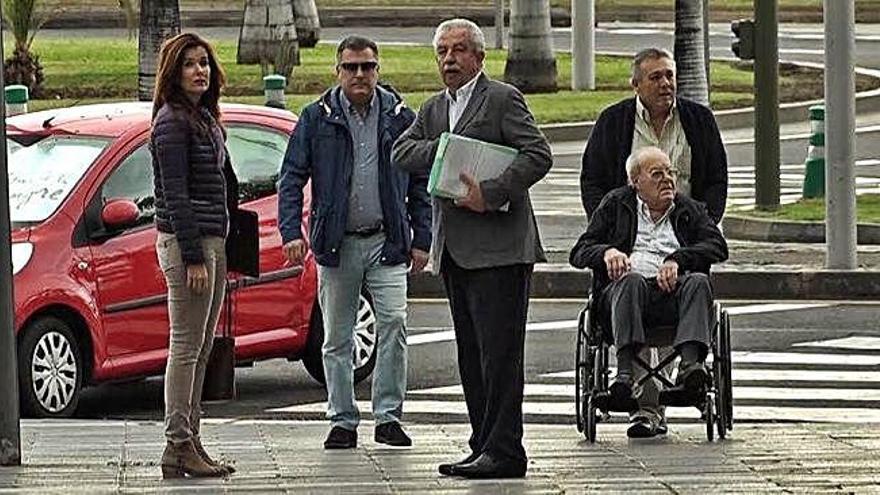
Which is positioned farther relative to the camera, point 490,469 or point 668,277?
point 668,277

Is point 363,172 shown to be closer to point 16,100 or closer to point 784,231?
point 784,231

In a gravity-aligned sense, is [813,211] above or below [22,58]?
below

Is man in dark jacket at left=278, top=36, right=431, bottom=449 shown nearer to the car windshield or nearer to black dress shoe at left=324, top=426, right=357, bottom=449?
black dress shoe at left=324, top=426, right=357, bottom=449

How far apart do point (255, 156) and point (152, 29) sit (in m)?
14.1

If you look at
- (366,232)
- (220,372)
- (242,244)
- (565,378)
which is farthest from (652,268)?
(565,378)

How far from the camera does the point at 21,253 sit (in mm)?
12688

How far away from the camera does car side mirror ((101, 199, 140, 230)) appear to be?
12.8 metres

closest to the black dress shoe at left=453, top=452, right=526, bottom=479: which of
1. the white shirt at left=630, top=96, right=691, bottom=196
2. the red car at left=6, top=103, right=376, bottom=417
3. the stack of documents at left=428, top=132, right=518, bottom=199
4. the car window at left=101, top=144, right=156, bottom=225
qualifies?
the stack of documents at left=428, top=132, right=518, bottom=199

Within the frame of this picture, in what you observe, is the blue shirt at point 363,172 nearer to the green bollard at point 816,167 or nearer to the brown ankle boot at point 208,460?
the brown ankle boot at point 208,460

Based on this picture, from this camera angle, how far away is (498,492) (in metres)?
9.34

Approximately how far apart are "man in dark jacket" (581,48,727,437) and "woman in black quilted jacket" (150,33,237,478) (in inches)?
83.4

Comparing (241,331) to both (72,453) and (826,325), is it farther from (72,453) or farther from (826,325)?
(826,325)

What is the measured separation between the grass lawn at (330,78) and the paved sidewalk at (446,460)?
61.1 feet

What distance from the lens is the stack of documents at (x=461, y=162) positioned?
384 inches
